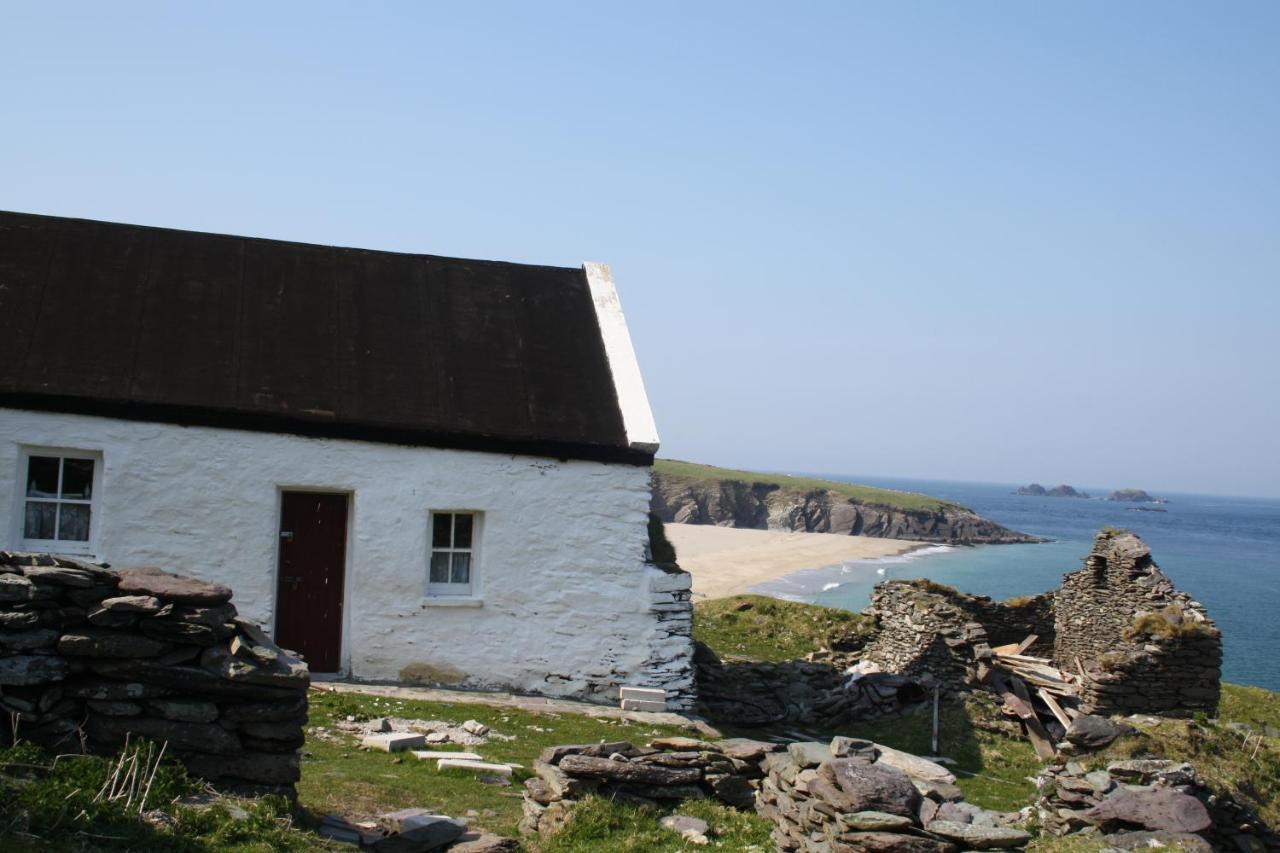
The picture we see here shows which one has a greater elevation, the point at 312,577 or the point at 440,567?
the point at 440,567

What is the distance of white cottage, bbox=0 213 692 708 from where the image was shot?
14.9m

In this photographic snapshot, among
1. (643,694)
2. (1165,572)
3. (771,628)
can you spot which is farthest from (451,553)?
(1165,572)

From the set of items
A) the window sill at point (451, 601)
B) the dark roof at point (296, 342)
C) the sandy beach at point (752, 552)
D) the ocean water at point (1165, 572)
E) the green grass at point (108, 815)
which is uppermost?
the dark roof at point (296, 342)

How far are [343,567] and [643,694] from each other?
15.1 feet

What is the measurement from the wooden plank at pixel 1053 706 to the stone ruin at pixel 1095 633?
1.87 feet

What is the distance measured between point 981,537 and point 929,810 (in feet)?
369

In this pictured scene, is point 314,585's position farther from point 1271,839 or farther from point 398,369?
point 1271,839

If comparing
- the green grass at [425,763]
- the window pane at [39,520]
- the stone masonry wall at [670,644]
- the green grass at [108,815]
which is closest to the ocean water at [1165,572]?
the stone masonry wall at [670,644]

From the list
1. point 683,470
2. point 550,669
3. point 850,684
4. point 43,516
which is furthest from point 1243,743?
point 683,470

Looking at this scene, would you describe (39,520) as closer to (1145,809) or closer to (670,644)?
(670,644)

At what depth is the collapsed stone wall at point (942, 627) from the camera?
1895 cm

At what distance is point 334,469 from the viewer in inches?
605

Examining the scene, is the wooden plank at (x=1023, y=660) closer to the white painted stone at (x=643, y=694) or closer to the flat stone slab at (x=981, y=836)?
the white painted stone at (x=643, y=694)

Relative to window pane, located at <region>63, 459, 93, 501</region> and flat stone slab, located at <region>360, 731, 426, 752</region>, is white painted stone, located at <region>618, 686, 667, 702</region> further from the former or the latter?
window pane, located at <region>63, 459, 93, 501</region>
